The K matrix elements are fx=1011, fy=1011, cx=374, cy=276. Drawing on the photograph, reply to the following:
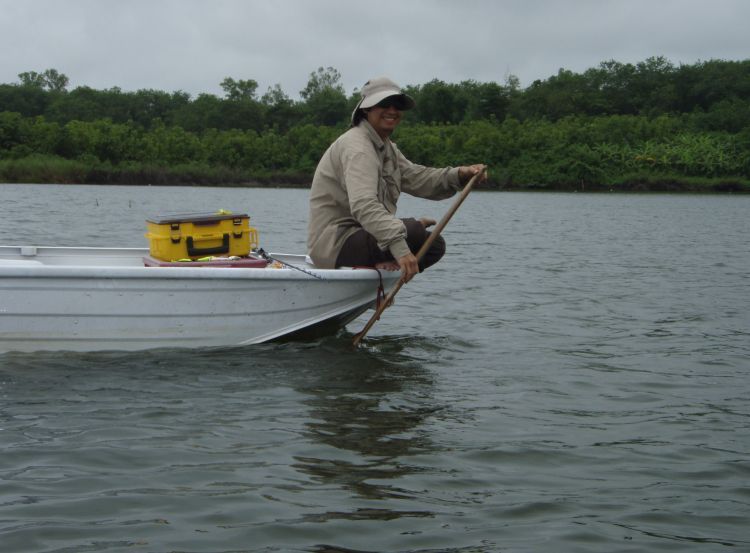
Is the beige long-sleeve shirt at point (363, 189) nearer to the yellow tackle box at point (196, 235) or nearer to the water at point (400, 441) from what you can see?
the yellow tackle box at point (196, 235)

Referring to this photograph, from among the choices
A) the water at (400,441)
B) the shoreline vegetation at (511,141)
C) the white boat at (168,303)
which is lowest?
the water at (400,441)

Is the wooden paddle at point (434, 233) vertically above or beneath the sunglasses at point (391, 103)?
beneath

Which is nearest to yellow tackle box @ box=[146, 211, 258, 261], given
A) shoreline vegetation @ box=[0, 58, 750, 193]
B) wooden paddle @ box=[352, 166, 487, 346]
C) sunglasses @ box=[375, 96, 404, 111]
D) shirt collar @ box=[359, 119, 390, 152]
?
shirt collar @ box=[359, 119, 390, 152]

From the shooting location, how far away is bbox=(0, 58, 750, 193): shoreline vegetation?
69.9m

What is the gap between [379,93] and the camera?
23.8 feet

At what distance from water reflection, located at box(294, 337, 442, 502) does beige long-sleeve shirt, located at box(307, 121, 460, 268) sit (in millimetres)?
853

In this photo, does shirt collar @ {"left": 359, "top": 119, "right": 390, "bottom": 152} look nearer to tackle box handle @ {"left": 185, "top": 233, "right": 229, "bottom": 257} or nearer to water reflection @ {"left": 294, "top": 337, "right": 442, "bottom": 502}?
tackle box handle @ {"left": 185, "top": 233, "right": 229, "bottom": 257}

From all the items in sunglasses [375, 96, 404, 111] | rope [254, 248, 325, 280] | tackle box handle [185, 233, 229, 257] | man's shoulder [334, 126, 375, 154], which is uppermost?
sunglasses [375, 96, 404, 111]

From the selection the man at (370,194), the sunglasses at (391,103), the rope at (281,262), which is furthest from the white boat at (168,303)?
the sunglasses at (391,103)

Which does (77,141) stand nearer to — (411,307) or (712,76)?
(712,76)

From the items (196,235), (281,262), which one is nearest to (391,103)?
(281,262)

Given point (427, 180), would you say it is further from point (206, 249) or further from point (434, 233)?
point (206, 249)

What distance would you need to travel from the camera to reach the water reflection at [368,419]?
4.89m

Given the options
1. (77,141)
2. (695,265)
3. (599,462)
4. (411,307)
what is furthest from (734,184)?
(599,462)
